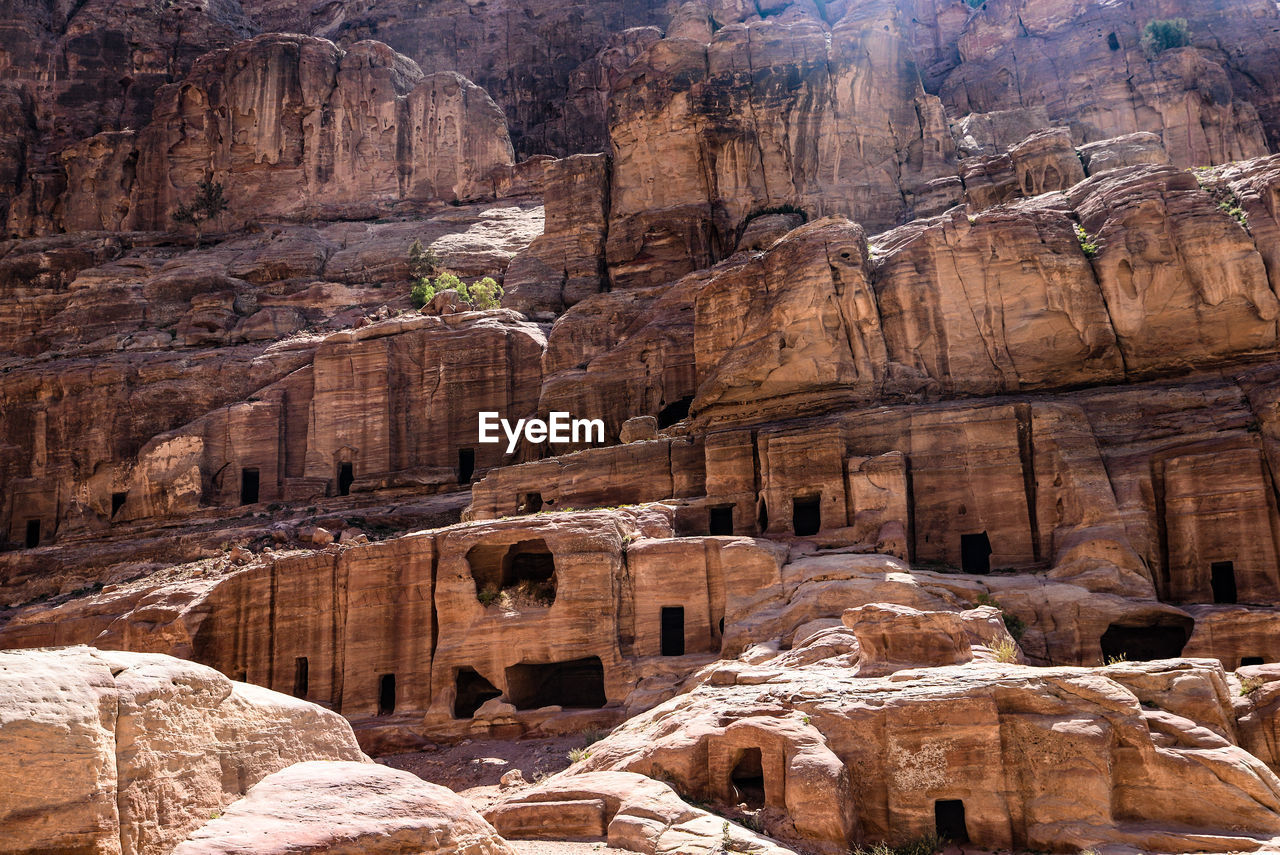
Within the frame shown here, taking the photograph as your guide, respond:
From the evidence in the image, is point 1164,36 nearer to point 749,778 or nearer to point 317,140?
point 317,140

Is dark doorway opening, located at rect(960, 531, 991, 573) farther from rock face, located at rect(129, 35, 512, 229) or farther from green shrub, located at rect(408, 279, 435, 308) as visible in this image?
rock face, located at rect(129, 35, 512, 229)

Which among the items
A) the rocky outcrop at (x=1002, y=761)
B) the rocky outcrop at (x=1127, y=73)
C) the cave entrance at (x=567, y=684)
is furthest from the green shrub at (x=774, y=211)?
the rocky outcrop at (x=1002, y=761)

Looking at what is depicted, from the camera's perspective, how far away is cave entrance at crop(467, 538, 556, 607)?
108ft

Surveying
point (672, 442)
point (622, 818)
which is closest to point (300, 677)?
point (672, 442)

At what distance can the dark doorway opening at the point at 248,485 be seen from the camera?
53.3m

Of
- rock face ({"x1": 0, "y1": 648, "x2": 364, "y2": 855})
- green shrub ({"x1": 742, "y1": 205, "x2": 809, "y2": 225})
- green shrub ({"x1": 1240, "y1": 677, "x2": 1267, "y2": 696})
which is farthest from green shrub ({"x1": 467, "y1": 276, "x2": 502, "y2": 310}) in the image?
rock face ({"x1": 0, "y1": 648, "x2": 364, "y2": 855})

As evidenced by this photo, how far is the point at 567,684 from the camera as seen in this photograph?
34.4 m

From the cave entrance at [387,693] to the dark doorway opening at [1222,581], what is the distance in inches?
908

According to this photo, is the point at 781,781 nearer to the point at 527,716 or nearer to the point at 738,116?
the point at 527,716

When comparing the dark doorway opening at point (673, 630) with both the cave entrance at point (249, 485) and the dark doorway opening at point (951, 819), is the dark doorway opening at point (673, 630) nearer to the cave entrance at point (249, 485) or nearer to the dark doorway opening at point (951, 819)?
the dark doorway opening at point (951, 819)

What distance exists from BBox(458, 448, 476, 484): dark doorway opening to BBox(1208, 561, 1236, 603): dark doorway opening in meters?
31.3

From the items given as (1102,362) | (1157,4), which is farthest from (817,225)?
(1157,4)

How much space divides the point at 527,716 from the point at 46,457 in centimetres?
3793

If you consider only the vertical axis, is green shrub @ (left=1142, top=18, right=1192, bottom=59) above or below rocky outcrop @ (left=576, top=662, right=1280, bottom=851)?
above
